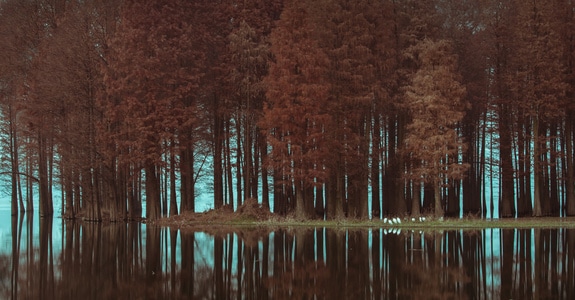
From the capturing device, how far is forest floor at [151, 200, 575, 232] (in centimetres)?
3012

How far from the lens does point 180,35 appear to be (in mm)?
37312

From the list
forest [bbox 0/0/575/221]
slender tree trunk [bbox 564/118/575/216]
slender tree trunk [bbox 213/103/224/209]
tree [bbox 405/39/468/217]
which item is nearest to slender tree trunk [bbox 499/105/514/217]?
forest [bbox 0/0/575/221]

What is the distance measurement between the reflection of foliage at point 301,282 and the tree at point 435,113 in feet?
57.4

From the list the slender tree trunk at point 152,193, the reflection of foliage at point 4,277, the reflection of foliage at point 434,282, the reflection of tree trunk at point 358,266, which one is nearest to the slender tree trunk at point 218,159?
the slender tree trunk at point 152,193

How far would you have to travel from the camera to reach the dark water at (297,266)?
13.5 meters

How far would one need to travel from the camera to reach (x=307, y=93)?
3350cm

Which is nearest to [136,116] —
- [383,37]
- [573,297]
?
[383,37]

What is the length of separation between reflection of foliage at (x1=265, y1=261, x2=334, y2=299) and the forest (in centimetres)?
1676

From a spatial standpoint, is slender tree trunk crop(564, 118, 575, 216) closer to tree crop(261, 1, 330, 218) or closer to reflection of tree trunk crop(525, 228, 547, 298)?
reflection of tree trunk crop(525, 228, 547, 298)

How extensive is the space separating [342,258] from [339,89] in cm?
1762

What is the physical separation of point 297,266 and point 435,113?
1928 centimetres

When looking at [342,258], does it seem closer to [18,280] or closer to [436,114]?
[18,280]

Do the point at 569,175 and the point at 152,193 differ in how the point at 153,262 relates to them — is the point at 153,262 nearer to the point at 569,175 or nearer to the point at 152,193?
the point at 152,193

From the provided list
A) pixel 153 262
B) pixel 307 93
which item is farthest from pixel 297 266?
pixel 307 93
